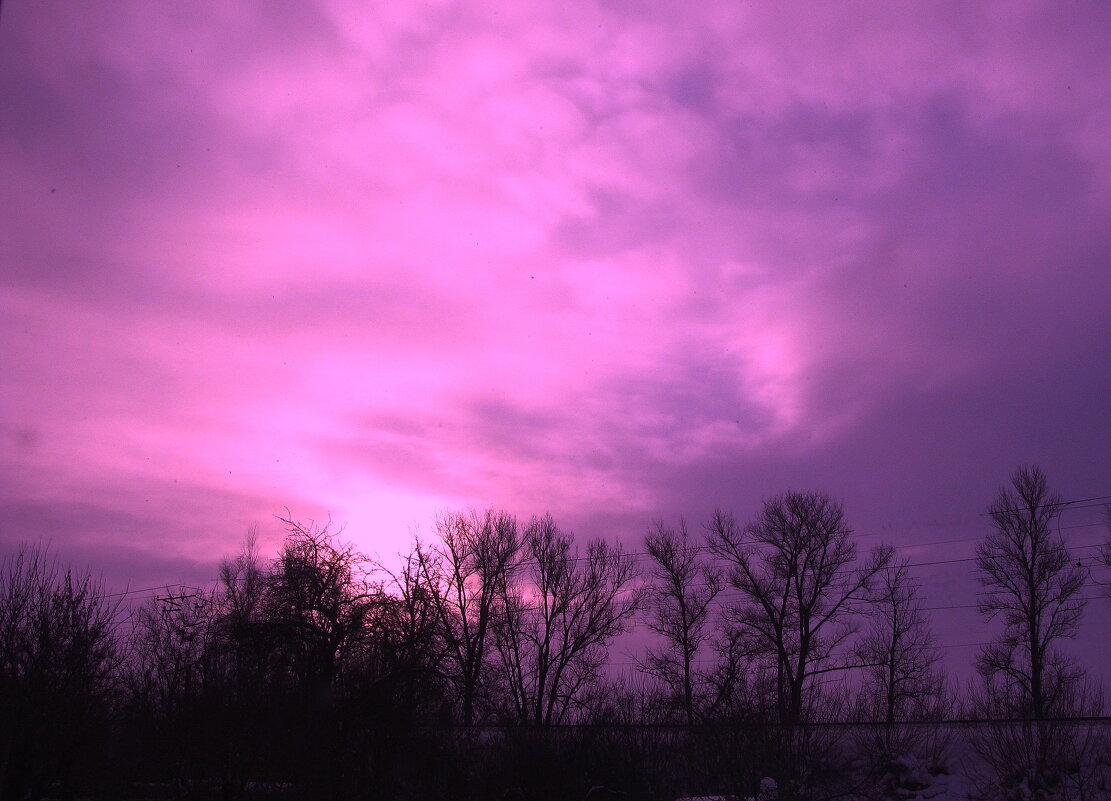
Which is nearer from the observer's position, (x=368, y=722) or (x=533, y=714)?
(x=368, y=722)

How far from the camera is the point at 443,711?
2312 centimetres

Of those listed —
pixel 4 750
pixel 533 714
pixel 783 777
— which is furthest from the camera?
pixel 533 714

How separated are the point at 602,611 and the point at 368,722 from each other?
3671cm

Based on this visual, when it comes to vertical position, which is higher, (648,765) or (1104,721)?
(1104,721)

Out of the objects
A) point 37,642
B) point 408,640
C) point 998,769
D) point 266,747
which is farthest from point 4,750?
point 998,769

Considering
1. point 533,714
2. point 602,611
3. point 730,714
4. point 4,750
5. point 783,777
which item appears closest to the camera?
point 4,750

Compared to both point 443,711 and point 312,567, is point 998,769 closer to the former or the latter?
point 443,711

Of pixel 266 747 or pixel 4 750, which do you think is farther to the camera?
pixel 266 747

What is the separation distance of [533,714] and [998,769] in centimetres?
3101

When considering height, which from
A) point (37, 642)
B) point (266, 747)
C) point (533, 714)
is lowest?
point (533, 714)

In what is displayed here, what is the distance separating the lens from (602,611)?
186 feet

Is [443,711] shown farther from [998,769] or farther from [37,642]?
[998,769]

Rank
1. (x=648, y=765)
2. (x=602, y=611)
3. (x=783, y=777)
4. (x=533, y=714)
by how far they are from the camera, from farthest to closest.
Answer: (x=602, y=611)
(x=533, y=714)
(x=648, y=765)
(x=783, y=777)

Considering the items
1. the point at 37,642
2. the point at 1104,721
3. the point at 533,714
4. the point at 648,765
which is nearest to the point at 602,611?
the point at 533,714
